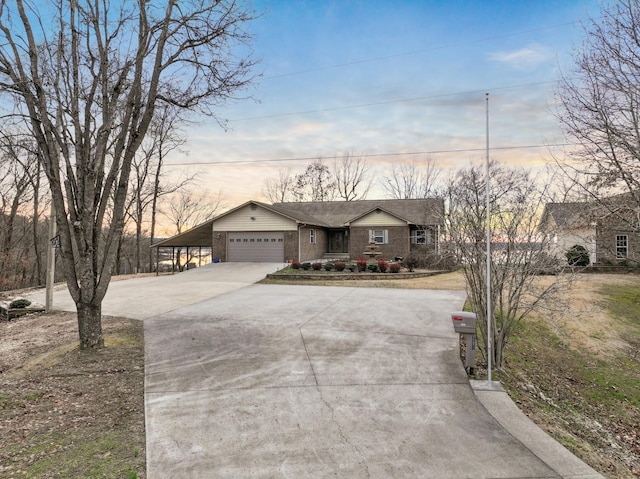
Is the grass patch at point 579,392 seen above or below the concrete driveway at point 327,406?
below

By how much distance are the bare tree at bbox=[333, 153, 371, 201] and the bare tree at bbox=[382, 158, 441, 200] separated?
7.52 ft

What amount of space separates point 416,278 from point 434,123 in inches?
282

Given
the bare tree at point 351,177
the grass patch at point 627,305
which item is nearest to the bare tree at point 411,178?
the bare tree at point 351,177

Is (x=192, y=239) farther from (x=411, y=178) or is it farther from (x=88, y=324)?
(x=411, y=178)

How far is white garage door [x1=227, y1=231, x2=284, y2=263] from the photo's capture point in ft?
77.6

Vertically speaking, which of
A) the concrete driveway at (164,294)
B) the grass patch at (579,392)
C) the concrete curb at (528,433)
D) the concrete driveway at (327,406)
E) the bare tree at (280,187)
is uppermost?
the bare tree at (280,187)

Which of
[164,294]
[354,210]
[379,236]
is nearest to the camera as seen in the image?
[164,294]

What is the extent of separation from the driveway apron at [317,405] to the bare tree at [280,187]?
120ft

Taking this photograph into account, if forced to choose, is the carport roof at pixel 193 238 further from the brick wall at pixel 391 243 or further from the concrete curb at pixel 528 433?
the concrete curb at pixel 528 433

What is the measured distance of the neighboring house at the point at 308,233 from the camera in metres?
23.6

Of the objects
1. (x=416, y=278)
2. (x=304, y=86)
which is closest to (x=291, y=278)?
(x=416, y=278)

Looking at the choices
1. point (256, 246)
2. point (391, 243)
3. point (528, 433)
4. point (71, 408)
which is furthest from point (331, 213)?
point (528, 433)

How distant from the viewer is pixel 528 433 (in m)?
3.73

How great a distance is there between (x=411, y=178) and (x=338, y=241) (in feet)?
54.1
